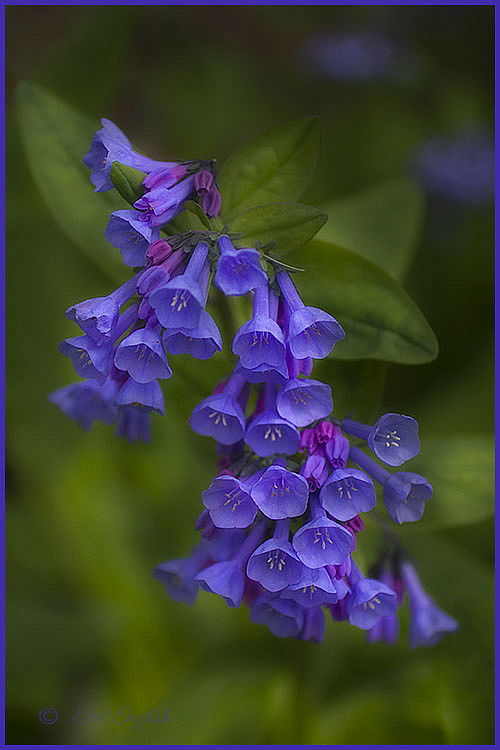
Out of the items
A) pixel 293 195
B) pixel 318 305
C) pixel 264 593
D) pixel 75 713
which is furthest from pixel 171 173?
pixel 75 713

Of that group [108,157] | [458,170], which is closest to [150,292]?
[108,157]

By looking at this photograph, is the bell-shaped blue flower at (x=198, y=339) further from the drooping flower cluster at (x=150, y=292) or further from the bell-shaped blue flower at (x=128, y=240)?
the bell-shaped blue flower at (x=128, y=240)

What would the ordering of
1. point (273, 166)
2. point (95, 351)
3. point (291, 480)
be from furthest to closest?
point (273, 166) < point (95, 351) < point (291, 480)

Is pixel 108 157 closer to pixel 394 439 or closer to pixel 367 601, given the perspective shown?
pixel 394 439

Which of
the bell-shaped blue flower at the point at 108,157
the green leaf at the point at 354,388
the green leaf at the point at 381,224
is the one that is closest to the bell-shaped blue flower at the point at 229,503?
the green leaf at the point at 354,388

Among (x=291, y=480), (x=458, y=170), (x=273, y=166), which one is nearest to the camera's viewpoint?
(x=291, y=480)

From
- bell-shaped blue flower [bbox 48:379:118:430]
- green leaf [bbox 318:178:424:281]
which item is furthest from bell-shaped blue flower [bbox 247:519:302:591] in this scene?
green leaf [bbox 318:178:424:281]

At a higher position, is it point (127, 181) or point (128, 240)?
point (127, 181)
